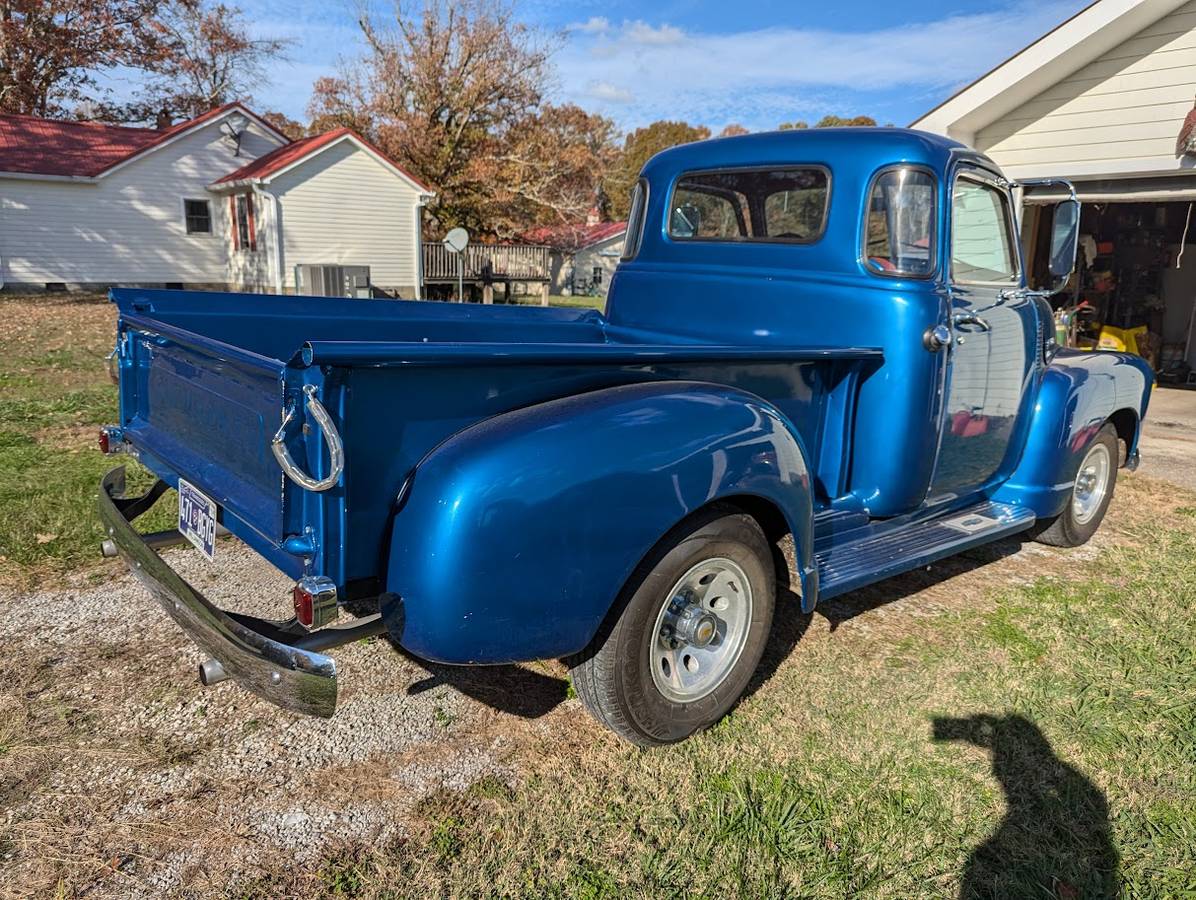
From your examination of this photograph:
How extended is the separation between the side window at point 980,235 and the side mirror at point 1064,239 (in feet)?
0.62

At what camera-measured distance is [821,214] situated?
12.7 ft

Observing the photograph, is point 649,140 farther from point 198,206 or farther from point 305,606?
point 305,606

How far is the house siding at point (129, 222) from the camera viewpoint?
20.0 metres

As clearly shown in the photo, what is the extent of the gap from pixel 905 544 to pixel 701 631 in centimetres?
132

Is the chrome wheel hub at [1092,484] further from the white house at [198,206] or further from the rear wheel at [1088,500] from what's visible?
the white house at [198,206]

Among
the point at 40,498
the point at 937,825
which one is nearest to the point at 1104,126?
the point at 937,825

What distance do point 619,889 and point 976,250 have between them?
3.31m

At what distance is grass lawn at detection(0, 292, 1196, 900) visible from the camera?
2373 millimetres

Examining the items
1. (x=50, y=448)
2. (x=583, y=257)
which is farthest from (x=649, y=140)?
(x=50, y=448)

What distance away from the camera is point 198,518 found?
9.27 feet

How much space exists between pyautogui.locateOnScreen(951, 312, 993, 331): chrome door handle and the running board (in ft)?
3.07

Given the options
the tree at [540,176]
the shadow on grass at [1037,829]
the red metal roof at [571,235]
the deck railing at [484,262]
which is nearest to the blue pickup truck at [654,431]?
the shadow on grass at [1037,829]

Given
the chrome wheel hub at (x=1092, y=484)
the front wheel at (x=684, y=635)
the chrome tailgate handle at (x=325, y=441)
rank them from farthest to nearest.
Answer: the chrome wheel hub at (x=1092, y=484), the front wheel at (x=684, y=635), the chrome tailgate handle at (x=325, y=441)

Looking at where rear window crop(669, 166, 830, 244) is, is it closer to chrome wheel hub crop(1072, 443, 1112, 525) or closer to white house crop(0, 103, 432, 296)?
chrome wheel hub crop(1072, 443, 1112, 525)
